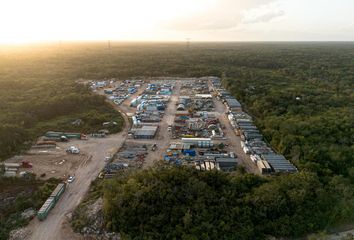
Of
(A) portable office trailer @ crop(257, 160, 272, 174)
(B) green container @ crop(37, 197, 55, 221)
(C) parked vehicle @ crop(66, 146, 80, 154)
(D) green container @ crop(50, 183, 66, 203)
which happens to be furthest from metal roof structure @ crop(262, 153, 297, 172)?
(C) parked vehicle @ crop(66, 146, 80, 154)

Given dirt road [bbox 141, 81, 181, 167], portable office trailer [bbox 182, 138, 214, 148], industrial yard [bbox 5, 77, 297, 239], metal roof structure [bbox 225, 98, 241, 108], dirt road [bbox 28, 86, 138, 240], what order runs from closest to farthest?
dirt road [bbox 28, 86, 138, 240] < industrial yard [bbox 5, 77, 297, 239] < dirt road [bbox 141, 81, 181, 167] < portable office trailer [bbox 182, 138, 214, 148] < metal roof structure [bbox 225, 98, 241, 108]

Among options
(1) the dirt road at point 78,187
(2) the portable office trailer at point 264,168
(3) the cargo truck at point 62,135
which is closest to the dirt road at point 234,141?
(2) the portable office trailer at point 264,168

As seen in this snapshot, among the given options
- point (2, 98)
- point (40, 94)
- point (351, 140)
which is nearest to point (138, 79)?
point (40, 94)

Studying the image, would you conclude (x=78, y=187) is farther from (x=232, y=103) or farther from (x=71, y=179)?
(x=232, y=103)

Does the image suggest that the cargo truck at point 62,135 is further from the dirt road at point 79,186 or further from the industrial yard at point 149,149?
the dirt road at point 79,186

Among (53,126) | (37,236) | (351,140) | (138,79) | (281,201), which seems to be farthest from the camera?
(138,79)

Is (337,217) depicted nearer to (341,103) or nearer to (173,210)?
(173,210)

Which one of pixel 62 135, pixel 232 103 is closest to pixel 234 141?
pixel 232 103

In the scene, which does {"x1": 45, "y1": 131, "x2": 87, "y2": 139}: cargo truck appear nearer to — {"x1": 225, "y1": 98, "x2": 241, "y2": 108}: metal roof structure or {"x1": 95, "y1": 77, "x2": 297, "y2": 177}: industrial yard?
{"x1": 95, "y1": 77, "x2": 297, "y2": 177}: industrial yard
